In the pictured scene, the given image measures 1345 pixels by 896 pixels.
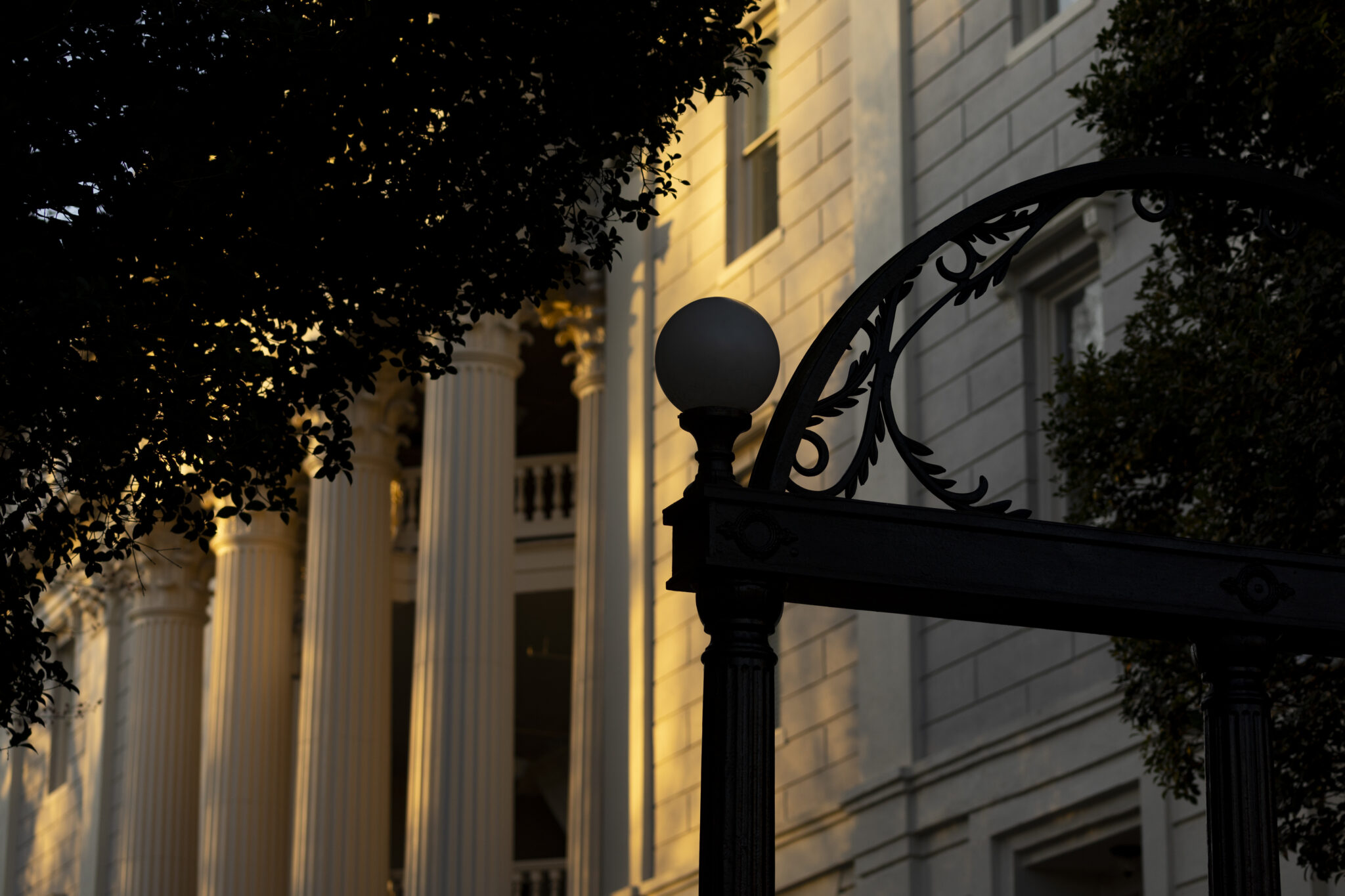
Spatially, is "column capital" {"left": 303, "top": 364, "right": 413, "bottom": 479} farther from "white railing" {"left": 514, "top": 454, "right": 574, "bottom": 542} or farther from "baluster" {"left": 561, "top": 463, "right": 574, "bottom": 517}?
"baluster" {"left": 561, "top": 463, "right": 574, "bottom": 517}

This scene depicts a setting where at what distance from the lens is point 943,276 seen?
256 inches

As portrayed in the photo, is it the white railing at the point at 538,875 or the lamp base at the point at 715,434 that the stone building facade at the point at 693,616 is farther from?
the lamp base at the point at 715,434

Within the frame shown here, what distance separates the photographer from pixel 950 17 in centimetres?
1603

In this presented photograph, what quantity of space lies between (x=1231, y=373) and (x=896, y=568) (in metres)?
3.47

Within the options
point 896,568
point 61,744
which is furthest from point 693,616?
point 61,744

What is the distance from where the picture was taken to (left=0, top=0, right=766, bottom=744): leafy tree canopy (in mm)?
7590

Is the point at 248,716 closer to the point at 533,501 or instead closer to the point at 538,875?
the point at 538,875

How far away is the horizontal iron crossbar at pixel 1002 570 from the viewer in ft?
19.1

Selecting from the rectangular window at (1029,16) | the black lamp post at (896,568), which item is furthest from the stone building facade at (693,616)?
the black lamp post at (896,568)

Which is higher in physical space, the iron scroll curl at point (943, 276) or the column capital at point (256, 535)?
the column capital at point (256, 535)

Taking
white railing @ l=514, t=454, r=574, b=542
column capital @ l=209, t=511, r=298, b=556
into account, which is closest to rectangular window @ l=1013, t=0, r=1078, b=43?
white railing @ l=514, t=454, r=574, b=542

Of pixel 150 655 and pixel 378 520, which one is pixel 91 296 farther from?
pixel 150 655

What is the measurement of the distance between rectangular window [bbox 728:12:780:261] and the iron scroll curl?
11.9 meters

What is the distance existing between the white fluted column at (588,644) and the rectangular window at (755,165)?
9.25 ft
